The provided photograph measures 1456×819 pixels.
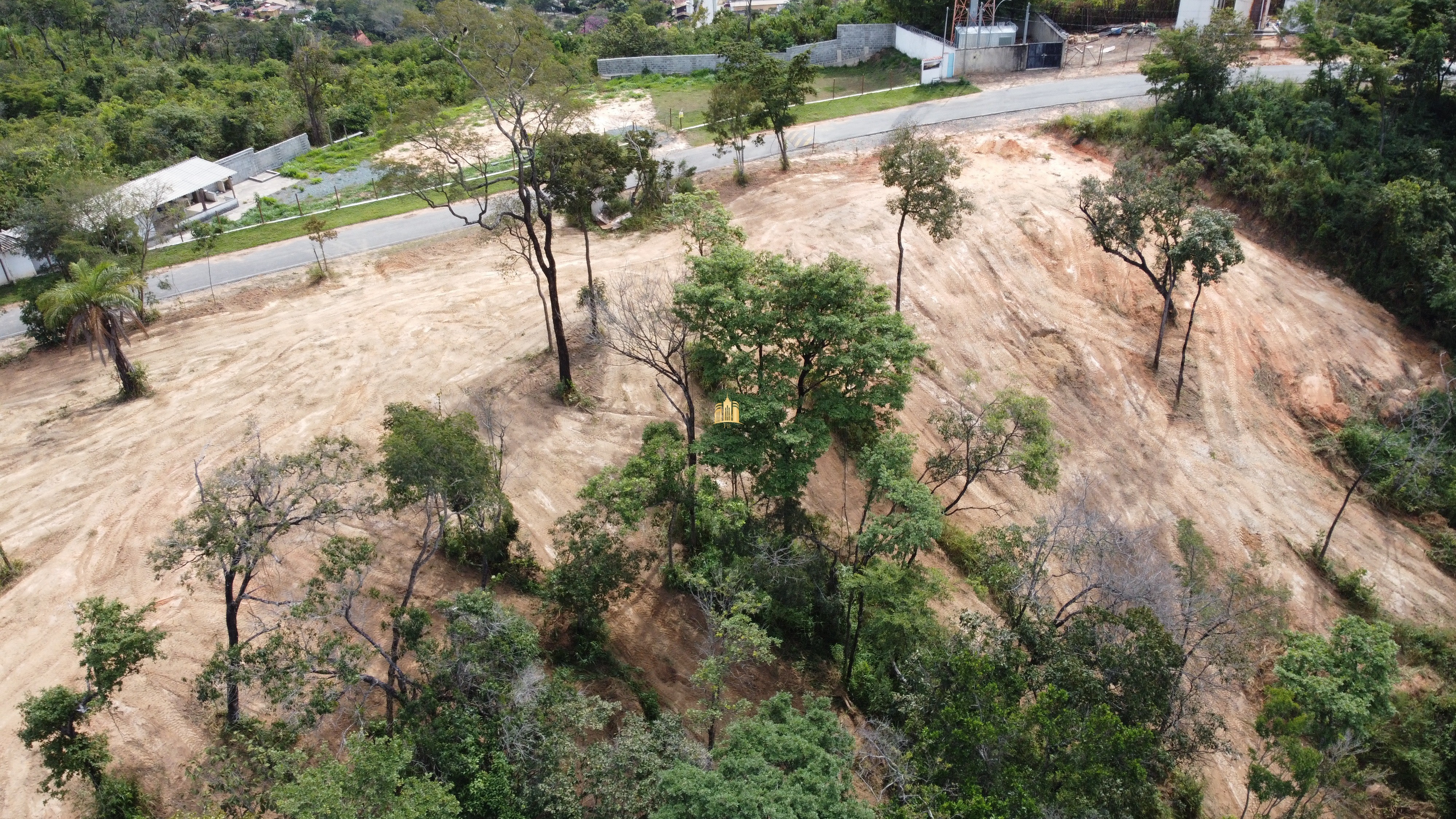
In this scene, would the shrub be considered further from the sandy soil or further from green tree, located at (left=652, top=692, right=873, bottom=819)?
green tree, located at (left=652, top=692, right=873, bottom=819)

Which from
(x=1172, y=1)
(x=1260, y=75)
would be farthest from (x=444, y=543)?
(x=1172, y=1)

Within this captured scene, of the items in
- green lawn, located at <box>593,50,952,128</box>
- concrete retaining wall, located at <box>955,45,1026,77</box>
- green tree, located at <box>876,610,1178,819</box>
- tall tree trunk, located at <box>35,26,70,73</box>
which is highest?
tall tree trunk, located at <box>35,26,70,73</box>

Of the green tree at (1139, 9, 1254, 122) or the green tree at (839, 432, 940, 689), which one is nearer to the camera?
the green tree at (839, 432, 940, 689)

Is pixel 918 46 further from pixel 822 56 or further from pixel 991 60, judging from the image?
pixel 822 56

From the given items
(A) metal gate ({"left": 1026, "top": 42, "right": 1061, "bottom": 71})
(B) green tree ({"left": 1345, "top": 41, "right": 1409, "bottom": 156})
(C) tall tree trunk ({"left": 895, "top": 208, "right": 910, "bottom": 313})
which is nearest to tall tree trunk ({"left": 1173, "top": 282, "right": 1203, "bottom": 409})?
(C) tall tree trunk ({"left": 895, "top": 208, "right": 910, "bottom": 313})

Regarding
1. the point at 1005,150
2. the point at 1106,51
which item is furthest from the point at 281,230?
the point at 1106,51

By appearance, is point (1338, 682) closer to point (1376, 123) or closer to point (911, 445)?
point (911, 445)
